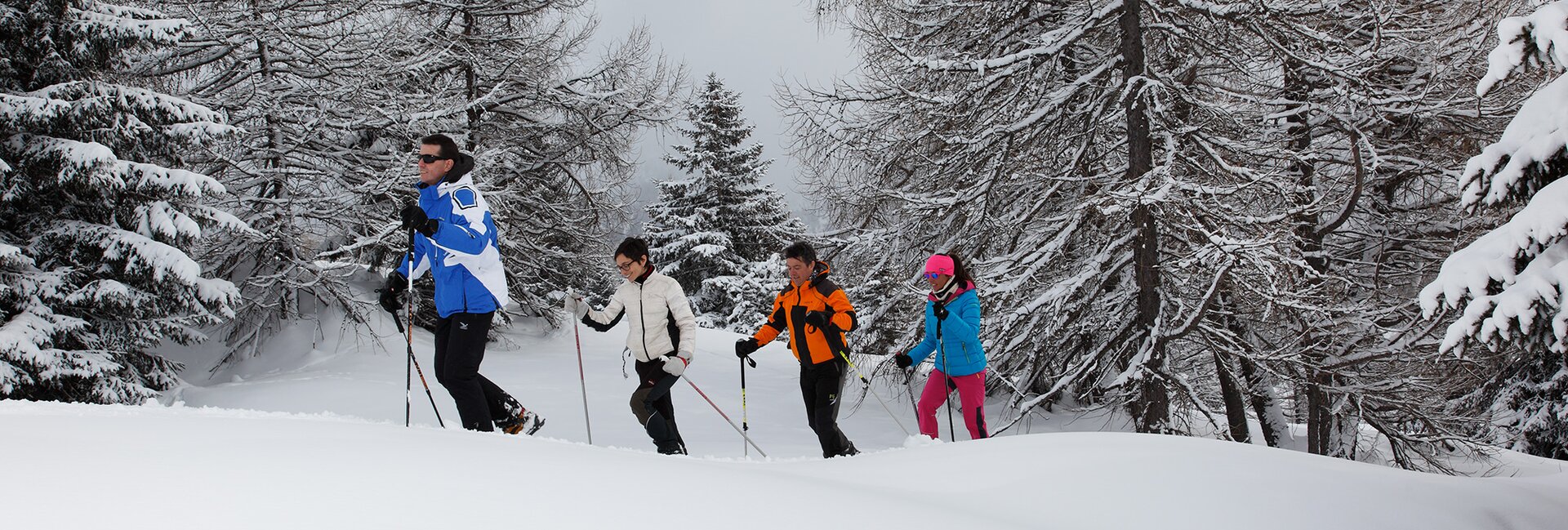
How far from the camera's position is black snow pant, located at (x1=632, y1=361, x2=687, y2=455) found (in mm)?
5371

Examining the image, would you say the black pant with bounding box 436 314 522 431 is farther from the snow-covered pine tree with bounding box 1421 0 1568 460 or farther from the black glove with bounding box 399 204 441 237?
the snow-covered pine tree with bounding box 1421 0 1568 460

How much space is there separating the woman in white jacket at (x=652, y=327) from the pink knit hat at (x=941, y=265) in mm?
1778

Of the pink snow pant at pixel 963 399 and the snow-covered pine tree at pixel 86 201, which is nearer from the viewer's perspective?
the pink snow pant at pixel 963 399

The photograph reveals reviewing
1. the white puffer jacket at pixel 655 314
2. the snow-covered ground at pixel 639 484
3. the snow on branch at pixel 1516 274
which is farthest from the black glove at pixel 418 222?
the snow on branch at pixel 1516 274

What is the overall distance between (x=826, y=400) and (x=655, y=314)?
4.25 ft

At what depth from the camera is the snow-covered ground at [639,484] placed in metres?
1.76

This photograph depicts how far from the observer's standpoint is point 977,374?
603 centimetres

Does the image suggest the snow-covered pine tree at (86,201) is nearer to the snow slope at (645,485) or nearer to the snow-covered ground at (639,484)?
the snow slope at (645,485)

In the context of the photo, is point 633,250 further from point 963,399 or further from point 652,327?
point 963,399

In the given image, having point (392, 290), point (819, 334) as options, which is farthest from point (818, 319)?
point (392, 290)

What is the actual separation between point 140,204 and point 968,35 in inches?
332

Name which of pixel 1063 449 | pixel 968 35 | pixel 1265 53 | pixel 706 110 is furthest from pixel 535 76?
pixel 706 110

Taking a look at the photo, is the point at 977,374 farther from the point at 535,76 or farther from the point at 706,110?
the point at 706,110

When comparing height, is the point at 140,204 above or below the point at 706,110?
below
